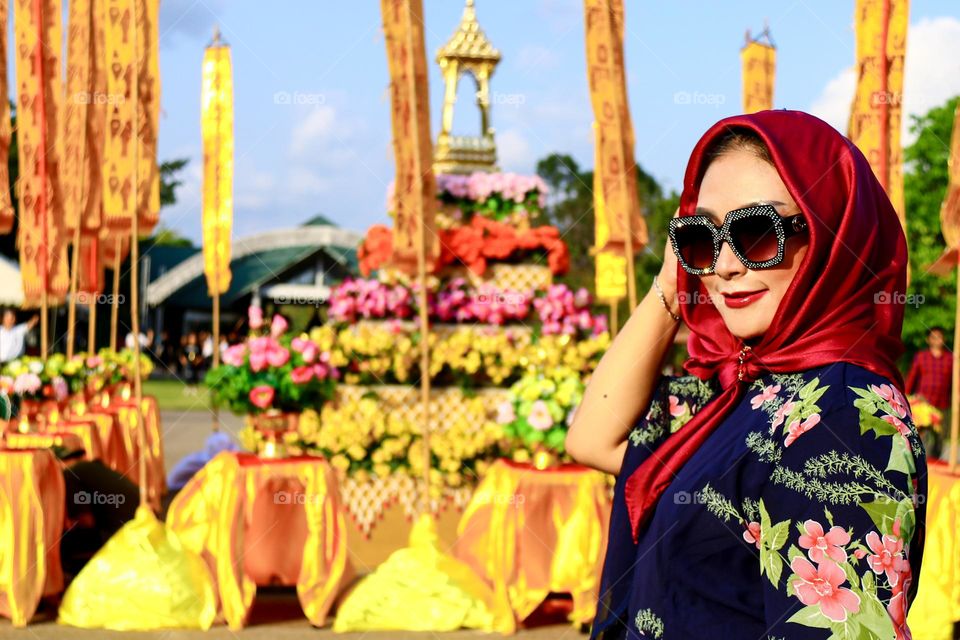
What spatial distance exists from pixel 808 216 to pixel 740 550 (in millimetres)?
450

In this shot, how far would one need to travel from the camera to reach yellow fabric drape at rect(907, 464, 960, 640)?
4.80 metres

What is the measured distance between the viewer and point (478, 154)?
8062mm

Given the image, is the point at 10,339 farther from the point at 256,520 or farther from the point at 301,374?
the point at 256,520

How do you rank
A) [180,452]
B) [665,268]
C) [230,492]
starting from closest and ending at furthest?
1. [665,268]
2. [230,492]
3. [180,452]

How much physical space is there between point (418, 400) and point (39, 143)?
11.0ft

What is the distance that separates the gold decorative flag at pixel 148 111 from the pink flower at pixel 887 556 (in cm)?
546

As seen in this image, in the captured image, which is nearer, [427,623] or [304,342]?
[427,623]

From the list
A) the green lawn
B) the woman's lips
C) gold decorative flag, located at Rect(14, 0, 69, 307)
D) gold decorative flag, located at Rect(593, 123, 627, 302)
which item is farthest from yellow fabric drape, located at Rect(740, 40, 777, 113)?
the green lawn

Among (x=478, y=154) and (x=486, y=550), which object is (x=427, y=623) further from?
(x=478, y=154)

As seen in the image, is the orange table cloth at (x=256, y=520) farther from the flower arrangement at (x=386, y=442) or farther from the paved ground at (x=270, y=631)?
the flower arrangement at (x=386, y=442)

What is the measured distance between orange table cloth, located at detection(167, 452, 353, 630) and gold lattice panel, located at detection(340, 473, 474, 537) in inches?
35.4

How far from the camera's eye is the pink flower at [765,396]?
1.45m

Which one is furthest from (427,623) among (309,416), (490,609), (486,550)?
(309,416)

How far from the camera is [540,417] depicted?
543 cm
